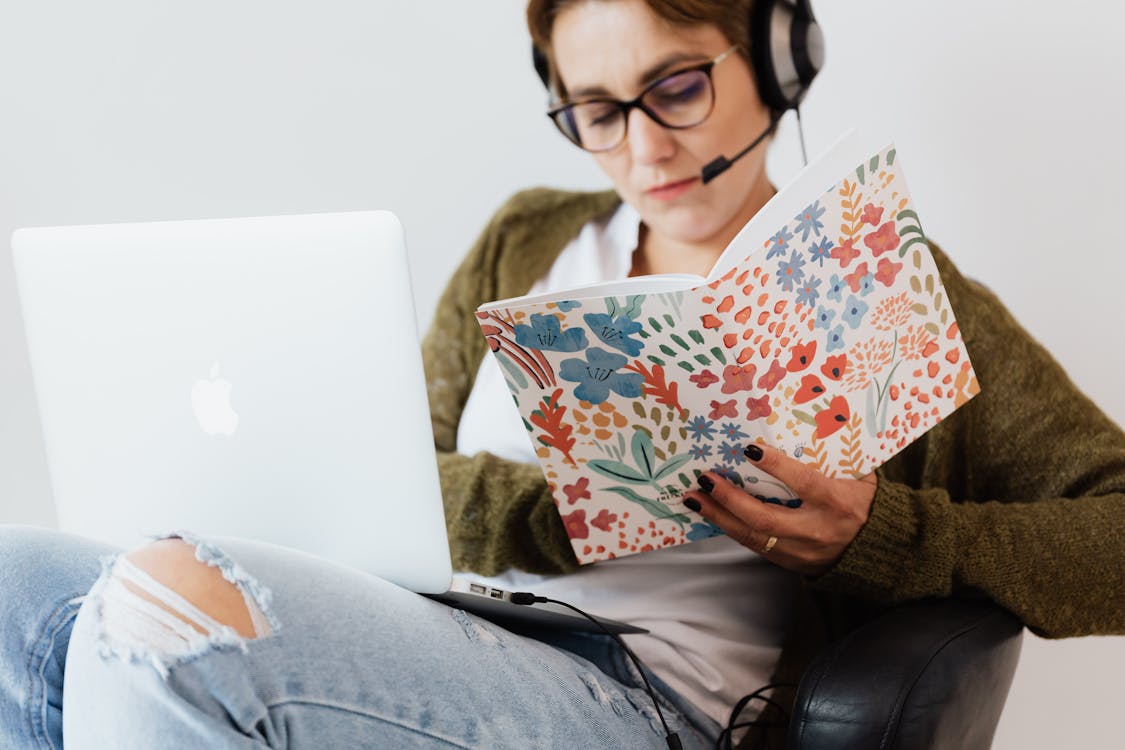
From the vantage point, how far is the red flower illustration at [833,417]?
36.2 inches

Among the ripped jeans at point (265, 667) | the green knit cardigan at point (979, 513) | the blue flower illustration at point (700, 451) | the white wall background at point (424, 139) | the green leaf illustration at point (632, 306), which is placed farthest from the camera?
the white wall background at point (424, 139)

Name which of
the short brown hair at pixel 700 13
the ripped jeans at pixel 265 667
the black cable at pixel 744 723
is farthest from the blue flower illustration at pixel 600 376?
the short brown hair at pixel 700 13

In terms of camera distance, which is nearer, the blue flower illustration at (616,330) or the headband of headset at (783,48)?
the blue flower illustration at (616,330)

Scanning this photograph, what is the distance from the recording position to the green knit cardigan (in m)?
1.03

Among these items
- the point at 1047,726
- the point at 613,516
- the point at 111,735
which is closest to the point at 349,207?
the point at 613,516

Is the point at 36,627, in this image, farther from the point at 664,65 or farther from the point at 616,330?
the point at 664,65

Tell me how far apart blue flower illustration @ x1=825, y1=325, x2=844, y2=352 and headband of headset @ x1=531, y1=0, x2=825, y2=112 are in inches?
15.3

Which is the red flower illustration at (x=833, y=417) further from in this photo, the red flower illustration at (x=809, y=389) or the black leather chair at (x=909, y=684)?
the black leather chair at (x=909, y=684)

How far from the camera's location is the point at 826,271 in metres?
0.88

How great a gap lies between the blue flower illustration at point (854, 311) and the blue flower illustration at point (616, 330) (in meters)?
0.17

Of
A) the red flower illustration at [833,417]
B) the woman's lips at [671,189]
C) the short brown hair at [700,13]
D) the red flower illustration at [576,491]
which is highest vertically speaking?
the short brown hair at [700,13]

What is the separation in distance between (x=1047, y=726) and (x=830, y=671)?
87 cm

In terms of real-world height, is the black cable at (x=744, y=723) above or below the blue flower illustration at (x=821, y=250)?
below

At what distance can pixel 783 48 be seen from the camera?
1.18m
